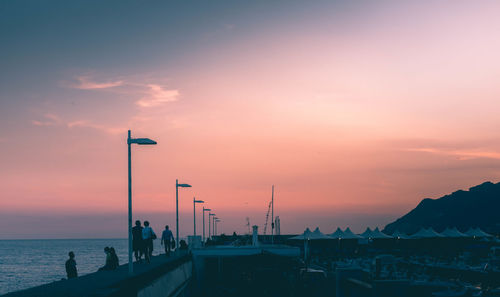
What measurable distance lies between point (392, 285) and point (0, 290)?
132 metres

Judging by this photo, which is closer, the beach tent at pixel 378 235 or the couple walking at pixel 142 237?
the couple walking at pixel 142 237

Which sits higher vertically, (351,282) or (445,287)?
(351,282)

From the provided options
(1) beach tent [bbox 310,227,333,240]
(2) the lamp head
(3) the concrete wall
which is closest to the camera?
(3) the concrete wall

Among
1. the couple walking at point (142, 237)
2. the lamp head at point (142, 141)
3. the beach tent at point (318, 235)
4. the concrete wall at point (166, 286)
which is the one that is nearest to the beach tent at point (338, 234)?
the beach tent at point (318, 235)

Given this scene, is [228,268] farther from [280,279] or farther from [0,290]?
[0,290]

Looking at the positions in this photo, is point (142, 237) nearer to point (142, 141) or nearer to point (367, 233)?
point (142, 141)

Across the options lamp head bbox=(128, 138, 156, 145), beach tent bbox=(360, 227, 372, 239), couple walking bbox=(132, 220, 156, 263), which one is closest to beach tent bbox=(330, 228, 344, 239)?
beach tent bbox=(360, 227, 372, 239)

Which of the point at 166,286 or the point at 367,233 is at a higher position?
the point at 367,233

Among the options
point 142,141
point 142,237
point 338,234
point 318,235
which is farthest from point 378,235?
point 142,141

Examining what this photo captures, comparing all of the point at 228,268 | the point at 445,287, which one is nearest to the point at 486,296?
the point at 445,287

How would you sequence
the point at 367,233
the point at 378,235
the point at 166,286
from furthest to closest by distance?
the point at 367,233, the point at 378,235, the point at 166,286

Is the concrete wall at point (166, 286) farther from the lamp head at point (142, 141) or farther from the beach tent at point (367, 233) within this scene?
the beach tent at point (367, 233)

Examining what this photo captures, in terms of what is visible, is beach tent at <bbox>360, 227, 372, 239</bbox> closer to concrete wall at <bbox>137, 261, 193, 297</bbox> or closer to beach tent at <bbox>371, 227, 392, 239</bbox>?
beach tent at <bbox>371, 227, 392, 239</bbox>

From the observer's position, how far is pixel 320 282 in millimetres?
29547
